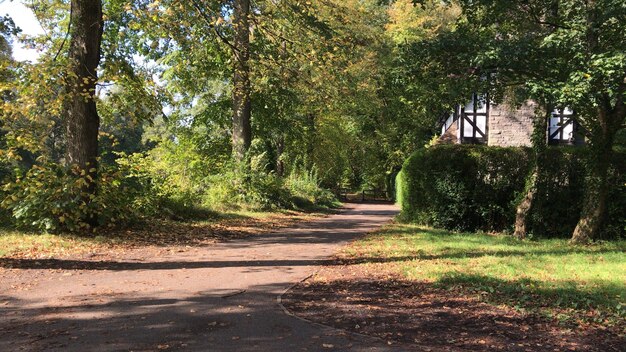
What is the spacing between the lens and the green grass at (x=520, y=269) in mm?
6074

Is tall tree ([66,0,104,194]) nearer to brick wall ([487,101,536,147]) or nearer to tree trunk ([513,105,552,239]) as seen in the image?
tree trunk ([513,105,552,239])

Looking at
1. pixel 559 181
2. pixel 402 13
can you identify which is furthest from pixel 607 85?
pixel 402 13

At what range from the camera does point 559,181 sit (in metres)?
14.5

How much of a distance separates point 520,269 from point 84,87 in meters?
9.65

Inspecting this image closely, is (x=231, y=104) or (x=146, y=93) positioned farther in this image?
(x=231, y=104)

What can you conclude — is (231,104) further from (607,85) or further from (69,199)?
(607,85)

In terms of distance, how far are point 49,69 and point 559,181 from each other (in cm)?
1353

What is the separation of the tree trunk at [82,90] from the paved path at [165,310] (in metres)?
3.44

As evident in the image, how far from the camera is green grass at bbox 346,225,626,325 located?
19.9 ft

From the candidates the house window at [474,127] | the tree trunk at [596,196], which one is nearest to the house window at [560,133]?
the house window at [474,127]

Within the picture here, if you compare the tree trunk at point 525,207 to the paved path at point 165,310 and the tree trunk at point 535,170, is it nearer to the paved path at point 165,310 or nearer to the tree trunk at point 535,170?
the tree trunk at point 535,170

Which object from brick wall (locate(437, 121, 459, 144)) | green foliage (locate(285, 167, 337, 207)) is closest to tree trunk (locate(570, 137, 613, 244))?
green foliage (locate(285, 167, 337, 207))

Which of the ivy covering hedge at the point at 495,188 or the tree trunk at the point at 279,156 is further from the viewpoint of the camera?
the tree trunk at the point at 279,156

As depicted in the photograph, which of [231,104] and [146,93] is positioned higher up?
[231,104]
